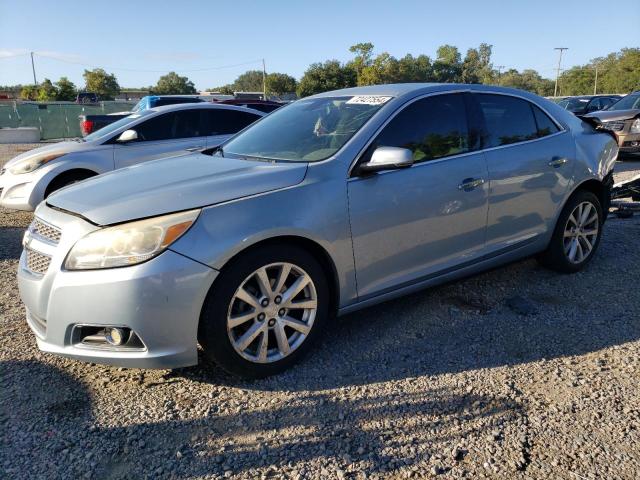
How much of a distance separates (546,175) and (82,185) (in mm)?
3455

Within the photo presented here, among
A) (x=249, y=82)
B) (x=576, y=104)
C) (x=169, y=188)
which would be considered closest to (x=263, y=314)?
(x=169, y=188)

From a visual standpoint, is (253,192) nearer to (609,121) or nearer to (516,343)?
(516,343)

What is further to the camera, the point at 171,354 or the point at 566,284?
the point at 566,284

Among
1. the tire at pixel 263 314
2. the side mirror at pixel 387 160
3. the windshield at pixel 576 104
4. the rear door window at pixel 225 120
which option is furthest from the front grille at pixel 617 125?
the tire at pixel 263 314

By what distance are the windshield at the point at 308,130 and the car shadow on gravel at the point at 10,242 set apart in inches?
118

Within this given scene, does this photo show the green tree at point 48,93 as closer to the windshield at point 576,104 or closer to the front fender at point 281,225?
the windshield at point 576,104

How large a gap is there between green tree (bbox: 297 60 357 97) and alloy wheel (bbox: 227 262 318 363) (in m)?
69.7

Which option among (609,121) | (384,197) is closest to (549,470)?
(384,197)

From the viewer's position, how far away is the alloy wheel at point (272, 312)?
285cm

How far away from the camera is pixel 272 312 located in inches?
116

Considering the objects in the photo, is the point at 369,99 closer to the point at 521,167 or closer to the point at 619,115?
the point at 521,167

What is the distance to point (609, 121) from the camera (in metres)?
11.4

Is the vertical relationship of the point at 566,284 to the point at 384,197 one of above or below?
below

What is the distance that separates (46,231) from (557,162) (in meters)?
3.78
